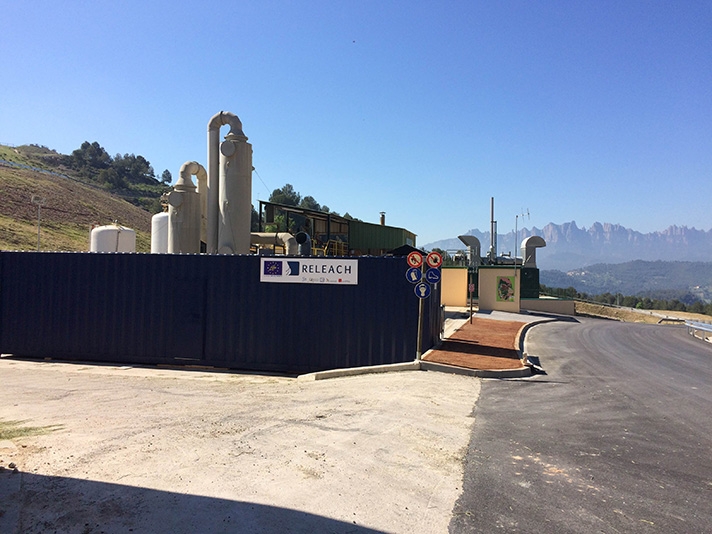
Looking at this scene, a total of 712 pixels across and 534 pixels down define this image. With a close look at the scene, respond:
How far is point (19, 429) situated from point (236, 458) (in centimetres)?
394

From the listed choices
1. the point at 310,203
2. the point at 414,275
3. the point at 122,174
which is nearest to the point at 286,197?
the point at 310,203

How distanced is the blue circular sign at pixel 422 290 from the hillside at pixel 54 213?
41.7m

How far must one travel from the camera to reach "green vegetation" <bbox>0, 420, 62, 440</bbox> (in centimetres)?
661

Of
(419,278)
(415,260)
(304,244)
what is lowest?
(419,278)

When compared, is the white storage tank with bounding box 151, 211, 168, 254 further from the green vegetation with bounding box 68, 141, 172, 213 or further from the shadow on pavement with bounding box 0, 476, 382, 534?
the green vegetation with bounding box 68, 141, 172, 213

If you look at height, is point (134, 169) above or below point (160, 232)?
above

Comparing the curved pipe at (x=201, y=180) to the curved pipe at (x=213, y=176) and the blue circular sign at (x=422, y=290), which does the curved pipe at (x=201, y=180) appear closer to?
the curved pipe at (x=213, y=176)

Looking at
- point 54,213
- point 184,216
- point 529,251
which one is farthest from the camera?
point 54,213

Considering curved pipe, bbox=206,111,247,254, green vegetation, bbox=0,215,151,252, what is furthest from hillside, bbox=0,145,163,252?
curved pipe, bbox=206,111,247,254

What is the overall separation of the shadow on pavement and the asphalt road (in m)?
1.73

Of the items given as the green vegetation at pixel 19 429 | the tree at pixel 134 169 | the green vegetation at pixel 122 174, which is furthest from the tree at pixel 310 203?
the green vegetation at pixel 19 429

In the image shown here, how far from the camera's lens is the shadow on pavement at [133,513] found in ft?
13.7

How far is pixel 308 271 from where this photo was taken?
13.2 metres

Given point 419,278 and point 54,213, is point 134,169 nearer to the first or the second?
point 54,213
